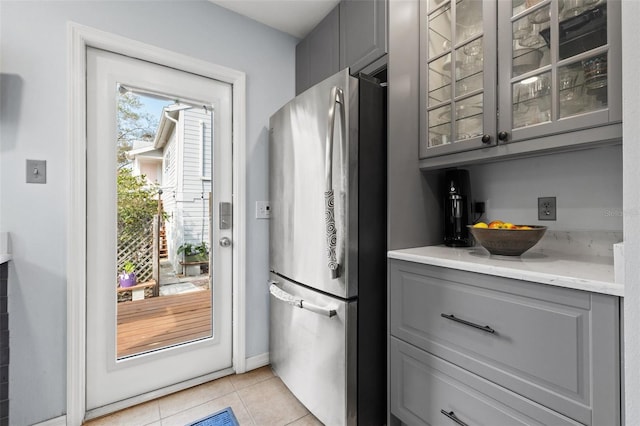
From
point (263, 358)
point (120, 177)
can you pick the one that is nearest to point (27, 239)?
point (120, 177)

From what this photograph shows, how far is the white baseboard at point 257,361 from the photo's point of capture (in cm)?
206

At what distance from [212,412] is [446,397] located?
1.28 metres

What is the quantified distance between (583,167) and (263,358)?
7.32ft

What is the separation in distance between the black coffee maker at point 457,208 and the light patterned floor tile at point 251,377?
5.03ft

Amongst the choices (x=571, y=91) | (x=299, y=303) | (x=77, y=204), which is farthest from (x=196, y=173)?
(x=571, y=91)

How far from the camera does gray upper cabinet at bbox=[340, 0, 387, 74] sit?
1491mm

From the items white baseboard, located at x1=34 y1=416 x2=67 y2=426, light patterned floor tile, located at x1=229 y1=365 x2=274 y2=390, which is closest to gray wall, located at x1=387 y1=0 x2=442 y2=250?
light patterned floor tile, located at x1=229 y1=365 x2=274 y2=390

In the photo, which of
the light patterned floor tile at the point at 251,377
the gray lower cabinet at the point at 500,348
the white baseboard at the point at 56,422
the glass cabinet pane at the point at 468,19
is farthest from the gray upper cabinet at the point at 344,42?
the white baseboard at the point at 56,422

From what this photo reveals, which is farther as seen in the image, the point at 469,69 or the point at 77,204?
the point at 77,204

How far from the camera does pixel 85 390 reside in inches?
62.5

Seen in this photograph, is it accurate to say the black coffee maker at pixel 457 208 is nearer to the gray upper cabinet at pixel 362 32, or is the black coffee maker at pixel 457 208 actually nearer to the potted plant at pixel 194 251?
the gray upper cabinet at pixel 362 32

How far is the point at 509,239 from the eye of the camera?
1.13m

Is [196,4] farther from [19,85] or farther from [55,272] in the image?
[55,272]

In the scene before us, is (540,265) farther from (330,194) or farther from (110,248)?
(110,248)
